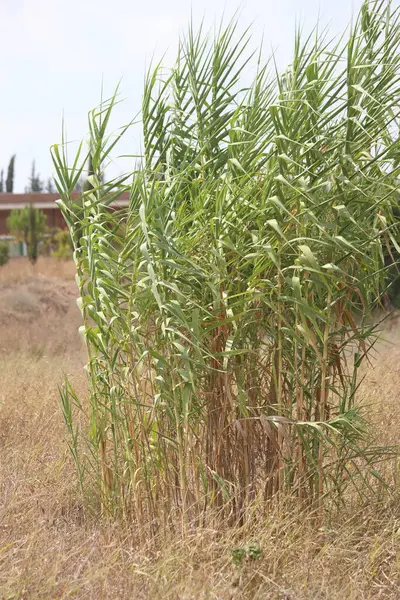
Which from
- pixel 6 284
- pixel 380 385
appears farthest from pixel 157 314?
pixel 6 284

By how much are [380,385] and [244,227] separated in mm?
3545

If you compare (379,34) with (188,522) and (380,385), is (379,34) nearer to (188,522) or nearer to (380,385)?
(188,522)

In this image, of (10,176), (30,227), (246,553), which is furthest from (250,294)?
(10,176)

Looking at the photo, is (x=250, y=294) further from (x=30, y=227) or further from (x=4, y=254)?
(x=30, y=227)

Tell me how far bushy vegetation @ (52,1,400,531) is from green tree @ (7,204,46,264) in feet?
58.2

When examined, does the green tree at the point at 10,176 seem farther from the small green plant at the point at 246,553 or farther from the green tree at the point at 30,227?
the small green plant at the point at 246,553

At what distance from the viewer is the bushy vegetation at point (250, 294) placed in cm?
387

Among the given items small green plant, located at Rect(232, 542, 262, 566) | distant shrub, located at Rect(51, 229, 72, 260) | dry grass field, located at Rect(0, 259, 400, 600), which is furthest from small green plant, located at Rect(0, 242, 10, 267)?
small green plant, located at Rect(232, 542, 262, 566)

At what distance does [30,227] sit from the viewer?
21.9m

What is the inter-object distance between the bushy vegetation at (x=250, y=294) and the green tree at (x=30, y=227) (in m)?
17.7

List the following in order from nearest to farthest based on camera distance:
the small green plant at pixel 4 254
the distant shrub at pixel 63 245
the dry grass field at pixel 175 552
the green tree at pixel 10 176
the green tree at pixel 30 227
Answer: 1. the dry grass field at pixel 175 552
2. the small green plant at pixel 4 254
3. the distant shrub at pixel 63 245
4. the green tree at pixel 30 227
5. the green tree at pixel 10 176

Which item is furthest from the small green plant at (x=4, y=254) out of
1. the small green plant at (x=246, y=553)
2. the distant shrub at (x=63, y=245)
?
the small green plant at (x=246, y=553)

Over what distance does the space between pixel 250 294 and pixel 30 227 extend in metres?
18.6

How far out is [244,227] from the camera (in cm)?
397
